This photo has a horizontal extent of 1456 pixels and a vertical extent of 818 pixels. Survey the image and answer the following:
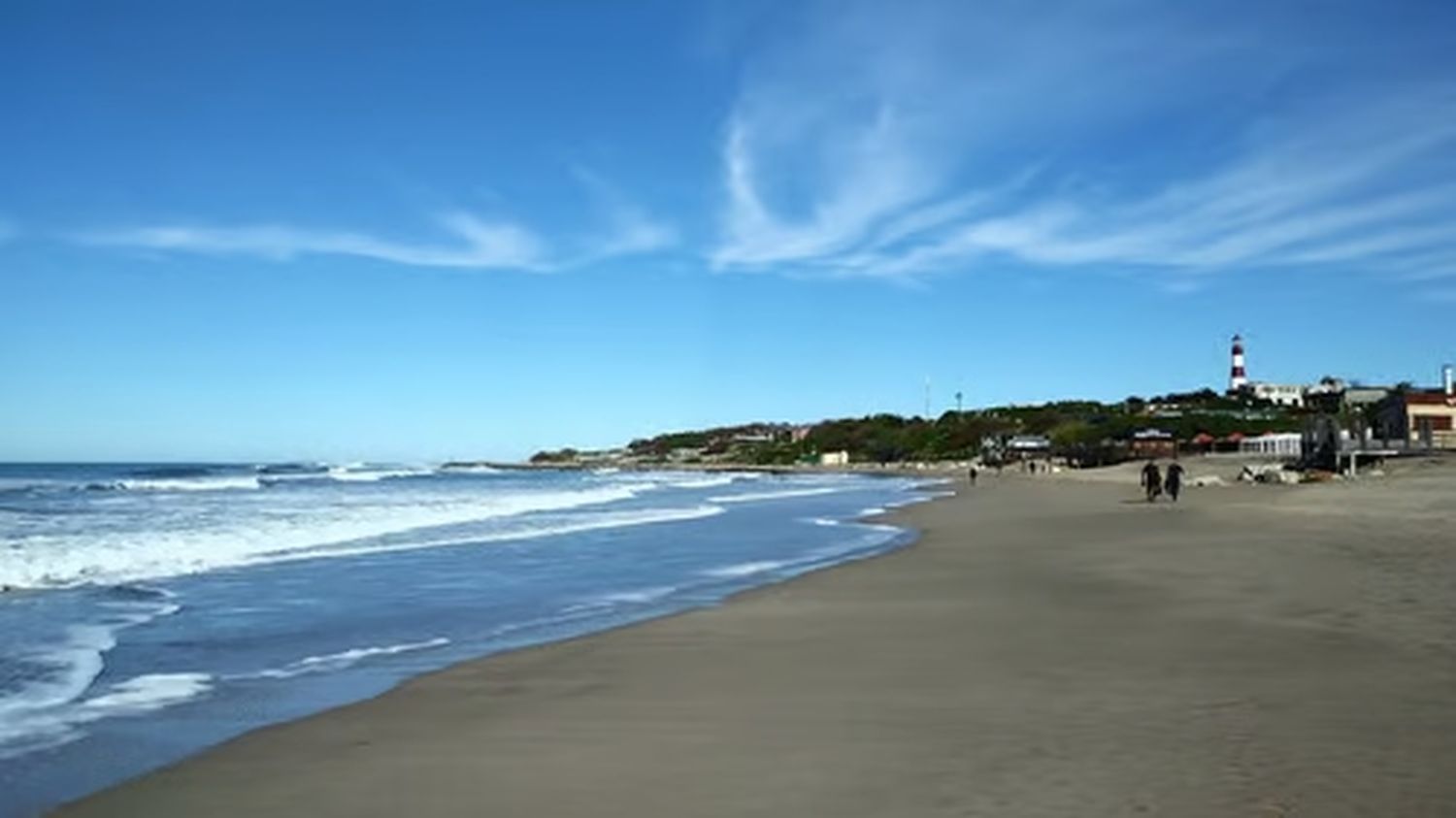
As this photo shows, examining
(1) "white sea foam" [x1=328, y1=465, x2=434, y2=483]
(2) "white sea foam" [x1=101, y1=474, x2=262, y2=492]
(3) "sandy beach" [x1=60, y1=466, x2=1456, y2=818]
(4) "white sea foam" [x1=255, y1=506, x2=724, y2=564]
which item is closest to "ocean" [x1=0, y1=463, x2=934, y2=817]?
(4) "white sea foam" [x1=255, y1=506, x2=724, y2=564]

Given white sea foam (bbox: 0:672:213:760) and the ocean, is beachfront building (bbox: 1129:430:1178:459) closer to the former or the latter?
the ocean

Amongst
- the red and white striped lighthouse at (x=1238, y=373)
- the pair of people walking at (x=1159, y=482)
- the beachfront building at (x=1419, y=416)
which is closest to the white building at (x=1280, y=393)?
the red and white striped lighthouse at (x=1238, y=373)

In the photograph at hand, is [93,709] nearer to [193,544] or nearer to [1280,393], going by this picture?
[193,544]

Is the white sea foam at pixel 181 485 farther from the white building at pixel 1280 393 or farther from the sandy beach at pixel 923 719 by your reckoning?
the white building at pixel 1280 393


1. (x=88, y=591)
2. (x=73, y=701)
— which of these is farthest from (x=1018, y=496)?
(x=73, y=701)

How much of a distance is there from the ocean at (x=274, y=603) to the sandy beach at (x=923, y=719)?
2.37ft

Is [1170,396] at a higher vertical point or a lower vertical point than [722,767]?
higher

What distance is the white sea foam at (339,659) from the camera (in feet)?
34.4

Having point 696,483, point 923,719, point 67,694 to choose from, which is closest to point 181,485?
point 696,483

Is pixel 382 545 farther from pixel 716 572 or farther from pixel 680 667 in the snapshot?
pixel 680 667

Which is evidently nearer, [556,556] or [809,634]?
[809,634]

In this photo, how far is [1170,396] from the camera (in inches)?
7210

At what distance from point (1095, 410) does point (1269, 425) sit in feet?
157

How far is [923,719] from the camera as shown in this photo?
7.82m
